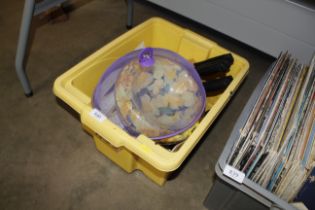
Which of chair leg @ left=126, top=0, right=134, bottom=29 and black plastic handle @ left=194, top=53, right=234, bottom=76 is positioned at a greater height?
black plastic handle @ left=194, top=53, right=234, bottom=76

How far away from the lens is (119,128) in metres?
0.64

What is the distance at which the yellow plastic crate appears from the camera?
62 centimetres

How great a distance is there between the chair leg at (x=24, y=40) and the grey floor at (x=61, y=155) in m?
0.06

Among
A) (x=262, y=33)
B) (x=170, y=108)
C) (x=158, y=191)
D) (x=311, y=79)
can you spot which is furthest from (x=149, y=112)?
(x=262, y=33)

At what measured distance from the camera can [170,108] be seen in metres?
0.74

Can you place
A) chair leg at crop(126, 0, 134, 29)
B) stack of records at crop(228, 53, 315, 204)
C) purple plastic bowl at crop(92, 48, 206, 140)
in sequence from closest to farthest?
1. stack of records at crop(228, 53, 315, 204)
2. purple plastic bowl at crop(92, 48, 206, 140)
3. chair leg at crop(126, 0, 134, 29)

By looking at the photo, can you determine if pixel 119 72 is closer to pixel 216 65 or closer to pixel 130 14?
pixel 216 65

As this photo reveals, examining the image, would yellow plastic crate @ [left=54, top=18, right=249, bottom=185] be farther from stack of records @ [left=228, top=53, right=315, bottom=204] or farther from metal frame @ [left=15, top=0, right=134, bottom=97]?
metal frame @ [left=15, top=0, right=134, bottom=97]

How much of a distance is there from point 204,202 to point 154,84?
40 centimetres

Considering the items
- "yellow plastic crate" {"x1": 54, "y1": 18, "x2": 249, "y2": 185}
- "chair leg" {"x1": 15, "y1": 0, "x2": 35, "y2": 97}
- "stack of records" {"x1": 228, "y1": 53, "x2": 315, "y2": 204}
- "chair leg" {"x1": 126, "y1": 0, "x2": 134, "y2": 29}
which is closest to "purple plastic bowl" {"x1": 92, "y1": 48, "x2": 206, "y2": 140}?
"yellow plastic crate" {"x1": 54, "y1": 18, "x2": 249, "y2": 185}

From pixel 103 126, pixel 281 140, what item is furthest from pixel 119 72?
pixel 281 140

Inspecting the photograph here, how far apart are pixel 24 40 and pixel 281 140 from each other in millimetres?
855

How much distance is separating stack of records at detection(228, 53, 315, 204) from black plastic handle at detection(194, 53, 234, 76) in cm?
15


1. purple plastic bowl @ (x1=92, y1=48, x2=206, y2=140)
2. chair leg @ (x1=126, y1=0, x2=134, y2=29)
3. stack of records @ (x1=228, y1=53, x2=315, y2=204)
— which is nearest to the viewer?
stack of records @ (x1=228, y1=53, x2=315, y2=204)
